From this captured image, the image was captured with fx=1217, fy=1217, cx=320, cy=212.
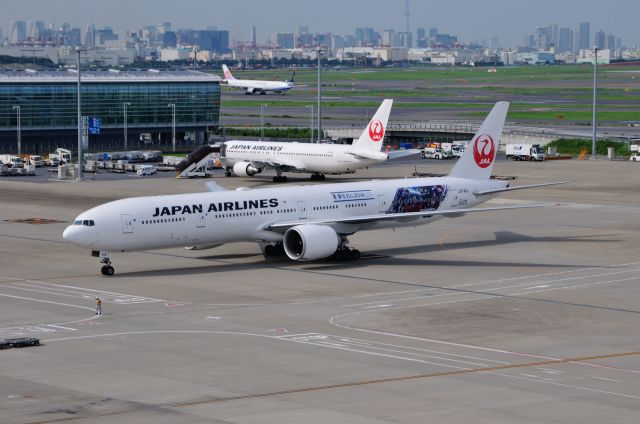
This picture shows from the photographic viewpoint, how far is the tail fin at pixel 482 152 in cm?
7481

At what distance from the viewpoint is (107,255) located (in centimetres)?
6359

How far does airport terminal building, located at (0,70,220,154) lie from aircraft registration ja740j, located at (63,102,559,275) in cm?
9263

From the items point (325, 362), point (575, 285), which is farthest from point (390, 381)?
point (575, 285)

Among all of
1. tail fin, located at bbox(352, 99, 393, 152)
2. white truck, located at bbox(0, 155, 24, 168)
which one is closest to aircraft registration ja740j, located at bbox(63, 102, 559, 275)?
tail fin, located at bbox(352, 99, 393, 152)

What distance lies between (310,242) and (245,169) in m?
58.2

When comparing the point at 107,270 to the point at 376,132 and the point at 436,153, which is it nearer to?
the point at 376,132

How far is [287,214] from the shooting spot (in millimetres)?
67000

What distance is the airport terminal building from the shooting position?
16075 centimetres

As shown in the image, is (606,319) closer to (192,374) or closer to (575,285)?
(575,285)

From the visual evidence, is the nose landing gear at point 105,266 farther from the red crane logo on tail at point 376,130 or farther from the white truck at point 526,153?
the white truck at point 526,153

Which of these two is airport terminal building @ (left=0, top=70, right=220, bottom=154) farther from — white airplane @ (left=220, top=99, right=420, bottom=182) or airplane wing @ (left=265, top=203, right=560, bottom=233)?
airplane wing @ (left=265, top=203, right=560, bottom=233)

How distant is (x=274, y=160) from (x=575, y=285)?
6298 centimetres

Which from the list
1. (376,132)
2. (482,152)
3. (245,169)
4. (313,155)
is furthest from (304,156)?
(482,152)

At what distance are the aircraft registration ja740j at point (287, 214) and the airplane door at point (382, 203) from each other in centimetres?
6
